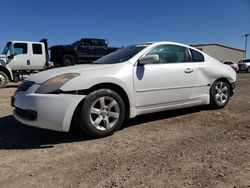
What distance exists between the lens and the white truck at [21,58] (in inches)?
561

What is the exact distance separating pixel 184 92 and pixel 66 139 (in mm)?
2320

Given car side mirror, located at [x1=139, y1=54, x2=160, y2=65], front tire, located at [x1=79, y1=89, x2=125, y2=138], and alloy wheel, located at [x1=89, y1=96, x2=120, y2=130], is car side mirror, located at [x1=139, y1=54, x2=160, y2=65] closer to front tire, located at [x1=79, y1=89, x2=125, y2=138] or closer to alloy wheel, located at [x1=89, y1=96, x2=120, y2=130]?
front tire, located at [x1=79, y1=89, x2=125, y2=138]

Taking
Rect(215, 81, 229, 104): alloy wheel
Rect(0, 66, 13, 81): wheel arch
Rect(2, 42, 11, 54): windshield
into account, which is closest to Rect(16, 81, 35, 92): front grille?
Rect(215, 81, 229, 104): alloy wheel

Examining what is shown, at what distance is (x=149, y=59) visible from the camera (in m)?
4.70

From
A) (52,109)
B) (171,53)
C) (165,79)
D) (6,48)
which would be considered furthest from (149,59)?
(6,48)

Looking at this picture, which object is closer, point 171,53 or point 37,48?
point 171,53

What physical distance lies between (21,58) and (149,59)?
38.3 ft

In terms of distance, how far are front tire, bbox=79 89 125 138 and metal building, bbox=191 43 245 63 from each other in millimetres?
Result: 52175

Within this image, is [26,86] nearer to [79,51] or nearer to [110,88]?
[110,88]

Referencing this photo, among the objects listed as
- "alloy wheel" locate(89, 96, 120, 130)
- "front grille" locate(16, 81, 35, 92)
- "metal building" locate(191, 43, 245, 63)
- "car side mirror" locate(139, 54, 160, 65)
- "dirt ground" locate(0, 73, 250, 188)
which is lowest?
"dirt ground" locate(0, 73, 250, 188)

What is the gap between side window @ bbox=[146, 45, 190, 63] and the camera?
5.21 meters

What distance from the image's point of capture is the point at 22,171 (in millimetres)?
3191

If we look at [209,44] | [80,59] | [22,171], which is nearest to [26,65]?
[80,59]

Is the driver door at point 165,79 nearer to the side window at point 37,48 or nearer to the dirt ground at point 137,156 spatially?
the dirt ground at point 137,156
